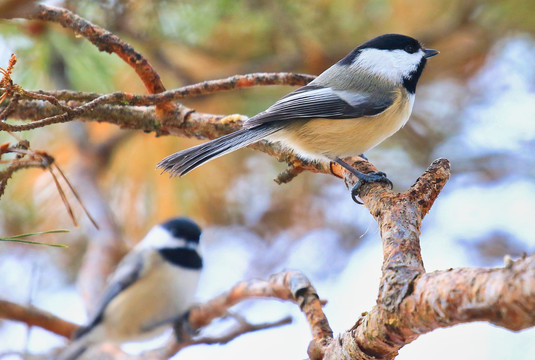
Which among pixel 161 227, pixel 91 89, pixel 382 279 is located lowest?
pixel 382 279

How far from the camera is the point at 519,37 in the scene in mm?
2184

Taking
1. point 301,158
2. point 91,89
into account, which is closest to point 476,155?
point 301,158

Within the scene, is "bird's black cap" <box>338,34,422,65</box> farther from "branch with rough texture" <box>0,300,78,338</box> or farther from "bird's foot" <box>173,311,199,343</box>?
"branch with rough texture" <box>0,300,78,338</box>

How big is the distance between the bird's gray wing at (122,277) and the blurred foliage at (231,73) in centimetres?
36

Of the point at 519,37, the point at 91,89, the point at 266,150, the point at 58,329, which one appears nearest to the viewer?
the point at 266,150

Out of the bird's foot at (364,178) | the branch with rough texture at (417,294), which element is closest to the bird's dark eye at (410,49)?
the bird's foot at (364,178)

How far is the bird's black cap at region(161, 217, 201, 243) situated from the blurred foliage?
0.33 meters

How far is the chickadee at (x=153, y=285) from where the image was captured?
2084 millimetres

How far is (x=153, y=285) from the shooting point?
2.14m

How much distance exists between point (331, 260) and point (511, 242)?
803mm

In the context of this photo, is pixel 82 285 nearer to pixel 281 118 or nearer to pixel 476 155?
pixel 281 118

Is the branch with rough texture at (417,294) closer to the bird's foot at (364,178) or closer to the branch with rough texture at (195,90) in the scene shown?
the bird's foot at (364,178)

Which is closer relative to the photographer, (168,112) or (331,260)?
(168,112)

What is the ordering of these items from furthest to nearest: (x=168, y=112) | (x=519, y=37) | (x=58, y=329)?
(x=519, y=37), (x=58, y=329), (x=168, y=112)
